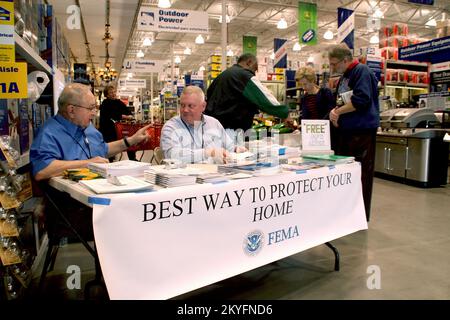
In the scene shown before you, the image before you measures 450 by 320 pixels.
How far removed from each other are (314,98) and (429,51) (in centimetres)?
463

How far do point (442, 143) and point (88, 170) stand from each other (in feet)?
18.9

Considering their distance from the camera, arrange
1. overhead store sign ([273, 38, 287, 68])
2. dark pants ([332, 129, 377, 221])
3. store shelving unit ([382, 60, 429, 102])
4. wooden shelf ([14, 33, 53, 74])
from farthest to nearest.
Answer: overhead store sign ([273, 38, 287, 68]), store shelving unit ([382, 60, 429, 102]), dark pants ([332, 129, 377, 221]), wooden shelf ([14, 33, 53, 74])

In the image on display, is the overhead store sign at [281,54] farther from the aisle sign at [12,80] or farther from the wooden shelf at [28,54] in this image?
the aisle sign at [12,80]

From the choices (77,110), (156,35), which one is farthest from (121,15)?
(77,110)

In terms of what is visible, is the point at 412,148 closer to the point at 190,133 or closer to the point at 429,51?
the point at 429,51

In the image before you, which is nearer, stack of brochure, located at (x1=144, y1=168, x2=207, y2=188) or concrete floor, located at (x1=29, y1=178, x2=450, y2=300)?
stack of brochure, located at (x1=144, y1=168, x2=207, y2=188)

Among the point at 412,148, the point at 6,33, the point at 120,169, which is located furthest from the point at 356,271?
the point at 412,148

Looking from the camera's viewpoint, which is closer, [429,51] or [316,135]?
[316,135]

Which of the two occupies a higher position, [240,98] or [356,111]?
[240,98]

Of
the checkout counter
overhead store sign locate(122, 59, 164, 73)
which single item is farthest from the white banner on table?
overhead store sign locate(122, 59, 164, 73)

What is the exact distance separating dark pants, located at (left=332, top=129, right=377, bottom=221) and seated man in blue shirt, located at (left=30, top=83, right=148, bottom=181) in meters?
2.14

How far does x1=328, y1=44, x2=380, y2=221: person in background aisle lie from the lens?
142 inches

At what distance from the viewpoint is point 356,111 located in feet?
12.2

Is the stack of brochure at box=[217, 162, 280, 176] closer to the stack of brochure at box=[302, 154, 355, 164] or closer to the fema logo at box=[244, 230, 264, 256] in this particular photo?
the fema logo at box=[244, 230, 264, 256]
